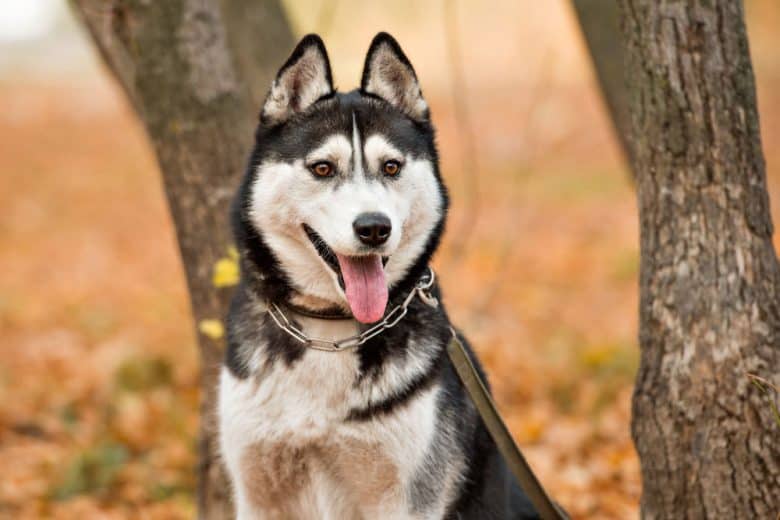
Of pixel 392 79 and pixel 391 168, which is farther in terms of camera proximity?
pixel 392 79

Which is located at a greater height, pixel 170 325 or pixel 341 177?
pixel 341 177

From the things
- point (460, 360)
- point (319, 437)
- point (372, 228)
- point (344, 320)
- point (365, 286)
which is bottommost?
point (319, 437)

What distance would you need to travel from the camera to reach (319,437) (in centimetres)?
304

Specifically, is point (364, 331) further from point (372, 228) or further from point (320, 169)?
point (320, 169)

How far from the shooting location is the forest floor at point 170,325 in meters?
5.30

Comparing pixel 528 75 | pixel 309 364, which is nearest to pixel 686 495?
pixel 309 364

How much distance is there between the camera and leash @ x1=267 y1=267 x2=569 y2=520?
3.19 meters

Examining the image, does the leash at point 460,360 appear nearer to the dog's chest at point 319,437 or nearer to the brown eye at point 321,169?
the dog's chest at point 319,437

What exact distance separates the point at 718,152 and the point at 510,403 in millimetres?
3728

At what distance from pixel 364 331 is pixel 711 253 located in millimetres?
1289

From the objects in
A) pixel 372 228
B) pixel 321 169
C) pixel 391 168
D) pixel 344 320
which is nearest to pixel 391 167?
pixel 391 168

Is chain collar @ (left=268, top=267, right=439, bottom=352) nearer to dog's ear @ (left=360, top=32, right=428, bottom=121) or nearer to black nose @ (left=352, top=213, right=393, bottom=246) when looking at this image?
black nose @ (left=352, top=213, right=393, bottom=246)

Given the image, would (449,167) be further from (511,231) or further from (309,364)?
(309,364)

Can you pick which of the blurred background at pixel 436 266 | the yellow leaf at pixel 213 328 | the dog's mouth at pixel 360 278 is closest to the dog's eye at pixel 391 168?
the dog's mouth at pixel 360 278
